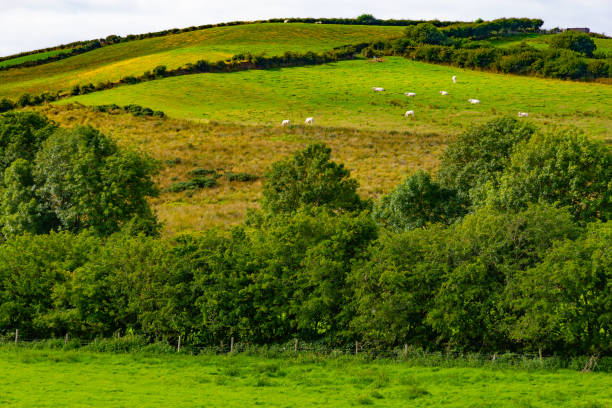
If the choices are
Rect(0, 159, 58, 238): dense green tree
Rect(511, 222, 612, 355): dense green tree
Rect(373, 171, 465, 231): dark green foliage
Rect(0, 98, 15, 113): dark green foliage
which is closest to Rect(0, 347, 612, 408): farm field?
Rect(511, 222, 612, 355): dense green tree

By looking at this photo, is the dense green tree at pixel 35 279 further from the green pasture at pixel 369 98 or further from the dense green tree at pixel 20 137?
→ the green pasture at pixel 369 98

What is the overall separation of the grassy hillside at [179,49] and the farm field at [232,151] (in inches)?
1088

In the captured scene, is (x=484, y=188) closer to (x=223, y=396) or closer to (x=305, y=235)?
(x=305, y=235)

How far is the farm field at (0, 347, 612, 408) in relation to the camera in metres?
33.6

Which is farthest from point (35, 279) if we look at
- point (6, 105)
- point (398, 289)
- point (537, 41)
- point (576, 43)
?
point (537, 41)

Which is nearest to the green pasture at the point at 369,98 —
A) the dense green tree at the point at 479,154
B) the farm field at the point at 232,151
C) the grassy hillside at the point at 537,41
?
the farm field at the point at 232,151

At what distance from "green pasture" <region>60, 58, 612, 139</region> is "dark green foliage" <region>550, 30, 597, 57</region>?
25.5m

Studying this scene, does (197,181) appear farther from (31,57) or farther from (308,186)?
(31,57)

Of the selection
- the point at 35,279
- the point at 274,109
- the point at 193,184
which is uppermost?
the point at 274,109

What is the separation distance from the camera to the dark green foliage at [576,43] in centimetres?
16038

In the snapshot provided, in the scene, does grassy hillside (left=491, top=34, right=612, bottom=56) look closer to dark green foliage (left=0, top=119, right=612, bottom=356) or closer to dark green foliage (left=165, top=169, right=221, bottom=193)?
dark green foliage (left=165, top=169, right=221, bottom=193)

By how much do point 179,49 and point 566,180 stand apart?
12956cm

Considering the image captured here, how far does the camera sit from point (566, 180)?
5422 cm

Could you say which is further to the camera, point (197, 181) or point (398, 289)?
point (197, 181)
